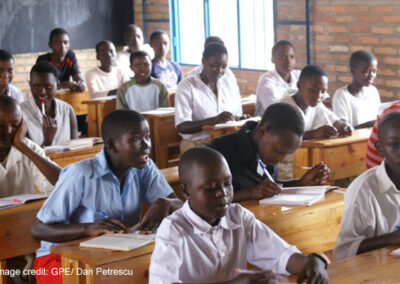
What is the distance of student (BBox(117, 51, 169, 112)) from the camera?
6.35 meters

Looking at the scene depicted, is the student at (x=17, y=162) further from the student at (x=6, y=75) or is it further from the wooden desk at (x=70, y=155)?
the student at (x=6, y=75)

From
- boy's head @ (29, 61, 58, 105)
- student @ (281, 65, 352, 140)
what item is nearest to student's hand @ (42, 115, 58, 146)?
boy's head @ (29, 61, 58, 105)

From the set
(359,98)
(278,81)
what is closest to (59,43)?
(278,81)

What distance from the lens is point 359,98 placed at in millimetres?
5477

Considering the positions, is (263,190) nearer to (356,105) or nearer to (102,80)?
(356,105)

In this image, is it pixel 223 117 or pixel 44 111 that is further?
pixel 223 117

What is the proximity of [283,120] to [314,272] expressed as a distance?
100 centimetres

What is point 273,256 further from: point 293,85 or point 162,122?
point 293,85

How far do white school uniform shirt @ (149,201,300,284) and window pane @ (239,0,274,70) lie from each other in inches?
247

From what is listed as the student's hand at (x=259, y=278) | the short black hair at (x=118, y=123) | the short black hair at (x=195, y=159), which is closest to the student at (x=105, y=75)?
the short black hair at (x=118, y=123)

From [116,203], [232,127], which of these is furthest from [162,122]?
[116,203]

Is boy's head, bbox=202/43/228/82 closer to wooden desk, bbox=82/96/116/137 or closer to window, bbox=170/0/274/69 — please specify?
wooden desk, bbox=82/96/116/137

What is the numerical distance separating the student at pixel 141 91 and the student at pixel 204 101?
1.00 meters

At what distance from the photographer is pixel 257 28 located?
858 centimetres
